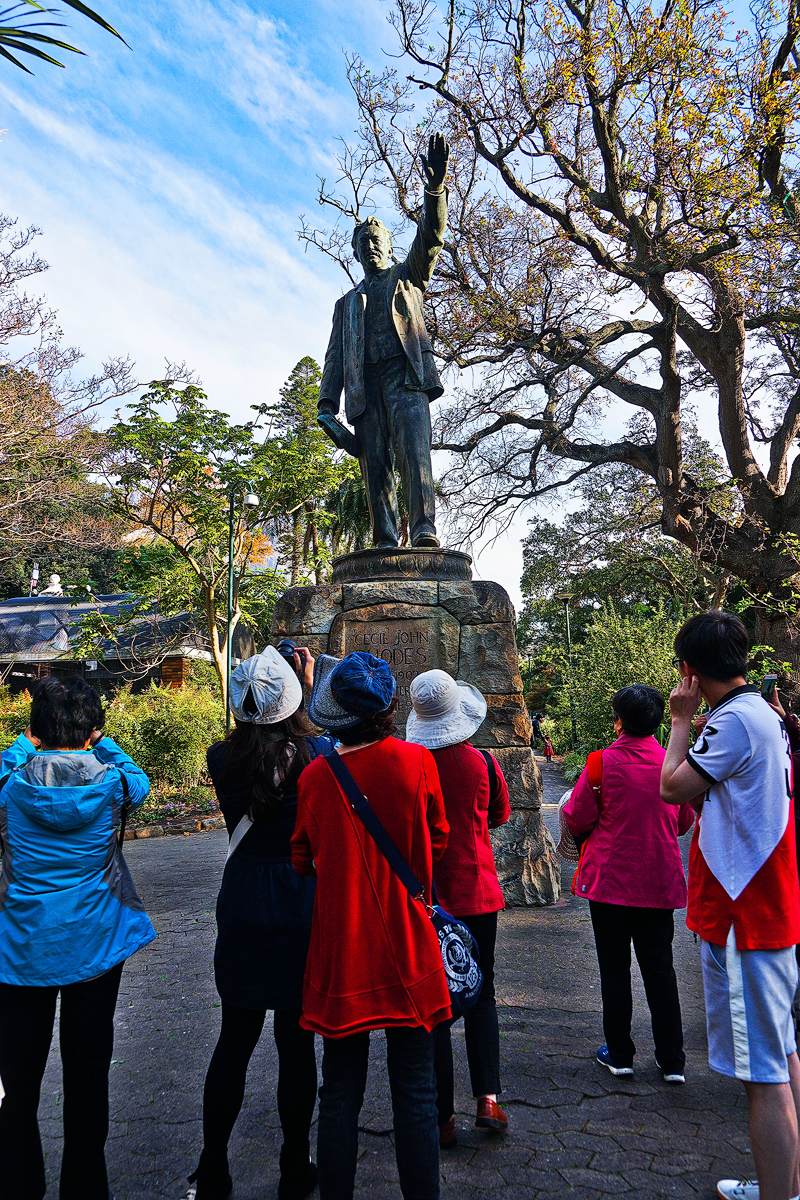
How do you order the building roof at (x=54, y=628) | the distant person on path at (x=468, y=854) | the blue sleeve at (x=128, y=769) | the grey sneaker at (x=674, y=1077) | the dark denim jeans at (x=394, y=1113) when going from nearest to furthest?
the dark denim jeans at (x=394, y=1113) < the blue sleeve at (x=128, y=769) < the distant person on path at (x=468, y=854) < the grey sneaker at (x=674, y=1077) < the building roof at (x=54, y=628)

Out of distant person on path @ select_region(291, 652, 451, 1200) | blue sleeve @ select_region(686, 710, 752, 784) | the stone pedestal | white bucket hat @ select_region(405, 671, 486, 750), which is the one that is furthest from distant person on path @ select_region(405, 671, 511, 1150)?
the stone pedestal

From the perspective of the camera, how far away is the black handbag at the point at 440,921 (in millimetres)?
1952

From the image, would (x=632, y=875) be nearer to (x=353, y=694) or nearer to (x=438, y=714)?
(x=438, y=714)

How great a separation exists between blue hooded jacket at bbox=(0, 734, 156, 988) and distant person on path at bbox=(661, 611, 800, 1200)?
1.66 metres

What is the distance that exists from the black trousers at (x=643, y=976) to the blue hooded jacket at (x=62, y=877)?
1.75 meters

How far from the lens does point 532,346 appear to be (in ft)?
41.0

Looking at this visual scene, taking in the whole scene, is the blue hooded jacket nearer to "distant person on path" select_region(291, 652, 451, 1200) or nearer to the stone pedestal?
"distant person on path" select_region(291, 652, 451, 1200)

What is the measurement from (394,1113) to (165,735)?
12081 millimetres

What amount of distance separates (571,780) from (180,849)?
9262 mm

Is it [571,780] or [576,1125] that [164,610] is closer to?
[571,780]

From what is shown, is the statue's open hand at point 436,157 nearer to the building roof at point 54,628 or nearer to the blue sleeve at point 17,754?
the blue sleeve at point 17,754

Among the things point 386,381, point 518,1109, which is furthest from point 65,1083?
point 386,381

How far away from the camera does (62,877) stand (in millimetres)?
2242

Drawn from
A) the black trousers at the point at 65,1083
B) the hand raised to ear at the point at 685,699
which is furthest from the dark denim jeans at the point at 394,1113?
the hand raised to ear at the point at 685,699
